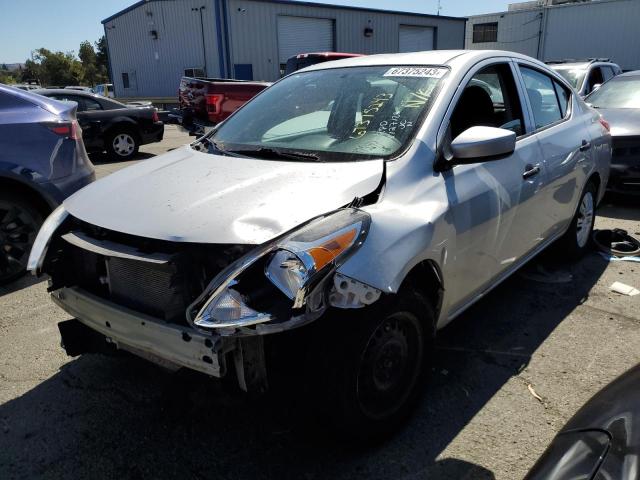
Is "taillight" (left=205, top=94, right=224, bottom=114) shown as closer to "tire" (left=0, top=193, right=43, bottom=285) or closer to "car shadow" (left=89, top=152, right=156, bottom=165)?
"car shadow" (left=89, top=152, right=156, bottom=165)

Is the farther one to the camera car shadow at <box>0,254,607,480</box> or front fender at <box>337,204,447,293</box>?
car shadow at <box>0,254,607,480</box>

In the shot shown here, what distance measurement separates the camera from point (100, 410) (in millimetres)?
2730

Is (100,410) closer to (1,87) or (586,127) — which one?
(1,87)

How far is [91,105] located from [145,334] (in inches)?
398

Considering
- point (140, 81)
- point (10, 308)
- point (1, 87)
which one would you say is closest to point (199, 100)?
point (1, 87)

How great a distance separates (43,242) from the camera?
260 centimetres

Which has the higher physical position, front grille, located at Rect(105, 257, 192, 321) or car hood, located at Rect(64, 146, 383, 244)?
car hood, located at Rect(64, 146, 383, 244)

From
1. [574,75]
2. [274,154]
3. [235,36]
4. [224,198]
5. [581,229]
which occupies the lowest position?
[581,229]

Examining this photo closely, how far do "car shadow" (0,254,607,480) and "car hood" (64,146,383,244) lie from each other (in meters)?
0.64

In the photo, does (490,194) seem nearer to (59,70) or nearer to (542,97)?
(542,97)

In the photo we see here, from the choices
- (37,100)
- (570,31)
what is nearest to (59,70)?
(570,31)

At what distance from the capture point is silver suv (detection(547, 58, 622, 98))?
9.59 metres

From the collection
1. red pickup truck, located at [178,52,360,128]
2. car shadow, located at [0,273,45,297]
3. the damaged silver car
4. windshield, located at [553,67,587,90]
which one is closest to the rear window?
car shadow, located at [0,273,45,297]

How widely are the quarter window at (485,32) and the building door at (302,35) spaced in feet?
42.5
